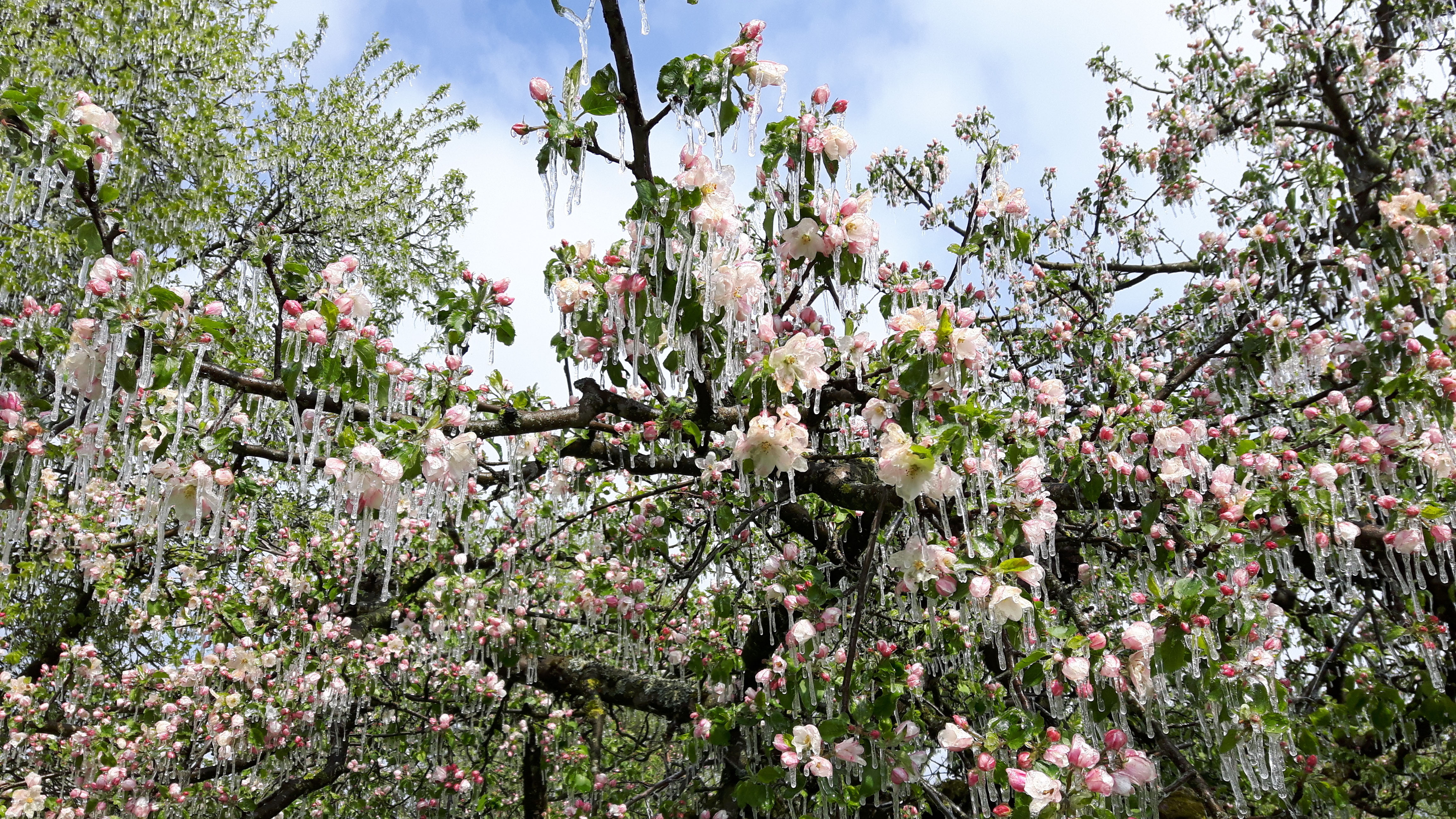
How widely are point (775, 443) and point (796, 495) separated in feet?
2.74

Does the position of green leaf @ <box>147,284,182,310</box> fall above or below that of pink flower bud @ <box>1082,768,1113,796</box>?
above

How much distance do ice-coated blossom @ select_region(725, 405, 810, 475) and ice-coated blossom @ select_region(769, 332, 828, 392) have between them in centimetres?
7

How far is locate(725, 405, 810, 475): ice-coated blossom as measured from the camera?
189 cm

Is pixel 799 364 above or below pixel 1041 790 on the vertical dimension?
above

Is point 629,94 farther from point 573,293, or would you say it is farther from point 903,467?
point 903,467

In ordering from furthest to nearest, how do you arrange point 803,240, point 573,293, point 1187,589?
1. point 573,293
2. point 803,240
3. point 1187,589

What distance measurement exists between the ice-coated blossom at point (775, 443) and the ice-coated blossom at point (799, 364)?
0.07 meters

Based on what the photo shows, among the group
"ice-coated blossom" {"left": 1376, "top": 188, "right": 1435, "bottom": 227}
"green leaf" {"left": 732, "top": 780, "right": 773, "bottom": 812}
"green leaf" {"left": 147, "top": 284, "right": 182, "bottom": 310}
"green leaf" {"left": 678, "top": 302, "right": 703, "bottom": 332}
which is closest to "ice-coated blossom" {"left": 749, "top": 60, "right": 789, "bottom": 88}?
"green leaf" {"left": 678, "top": 302, "right": 703, "bottom": 332}

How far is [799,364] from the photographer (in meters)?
1.96

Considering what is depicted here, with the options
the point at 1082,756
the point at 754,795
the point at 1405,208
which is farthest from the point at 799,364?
the point at 1405,208

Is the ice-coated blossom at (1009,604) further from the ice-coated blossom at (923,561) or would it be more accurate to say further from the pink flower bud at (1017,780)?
the pink flower bud at (1017,780)

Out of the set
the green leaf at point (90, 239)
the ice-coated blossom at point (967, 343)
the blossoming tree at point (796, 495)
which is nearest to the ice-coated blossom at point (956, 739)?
the blossoming tree at point (796, 495)

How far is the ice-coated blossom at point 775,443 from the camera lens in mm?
1888

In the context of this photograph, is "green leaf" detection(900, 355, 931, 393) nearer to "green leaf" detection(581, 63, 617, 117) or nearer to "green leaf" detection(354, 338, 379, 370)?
"green leaf" detection(581, 63, 617, 117)
